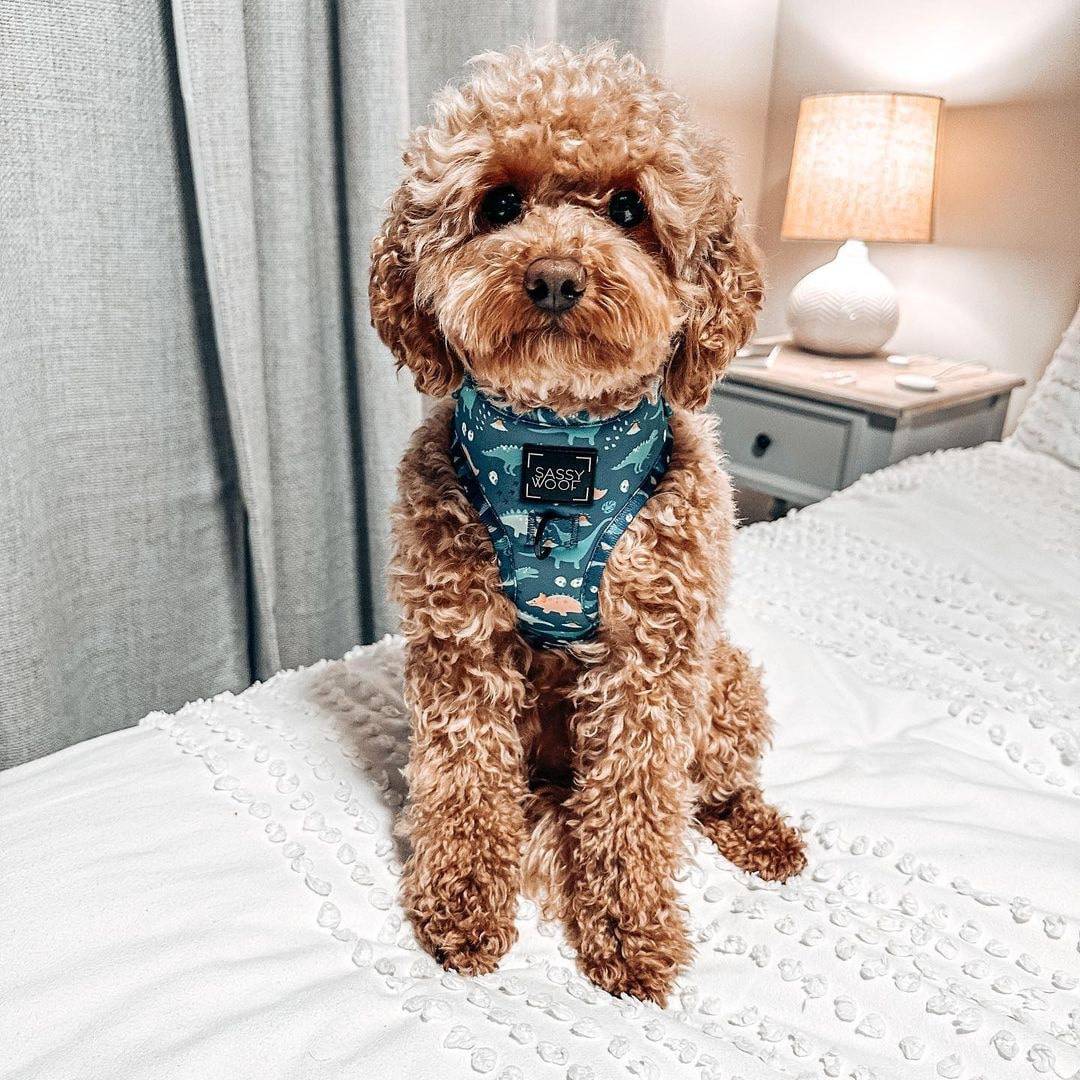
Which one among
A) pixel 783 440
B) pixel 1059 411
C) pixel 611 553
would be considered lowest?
pixel 783 440

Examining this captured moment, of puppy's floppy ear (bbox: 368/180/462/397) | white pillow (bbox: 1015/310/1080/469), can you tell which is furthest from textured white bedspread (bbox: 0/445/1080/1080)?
white pillow (bbox: 1015/310/1080/469)

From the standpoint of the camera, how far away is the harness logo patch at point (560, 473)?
0.87 metres

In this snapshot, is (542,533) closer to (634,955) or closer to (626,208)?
(626,208)

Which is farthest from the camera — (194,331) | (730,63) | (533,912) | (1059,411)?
(730,63)

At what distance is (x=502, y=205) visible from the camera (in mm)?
823

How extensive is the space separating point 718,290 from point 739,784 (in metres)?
0.56

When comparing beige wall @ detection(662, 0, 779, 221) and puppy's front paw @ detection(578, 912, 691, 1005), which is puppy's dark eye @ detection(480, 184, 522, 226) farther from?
beige wall @ detection(662, 0, 779, 221)

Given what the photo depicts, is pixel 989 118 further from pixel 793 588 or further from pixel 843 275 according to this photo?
pixel 793 588

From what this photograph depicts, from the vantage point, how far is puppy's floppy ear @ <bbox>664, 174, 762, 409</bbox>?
33.2 inches

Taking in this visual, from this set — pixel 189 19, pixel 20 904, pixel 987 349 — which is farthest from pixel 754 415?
pixel 20 904

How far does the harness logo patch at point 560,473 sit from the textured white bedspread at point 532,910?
0.43m

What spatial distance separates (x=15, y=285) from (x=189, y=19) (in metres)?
0.41

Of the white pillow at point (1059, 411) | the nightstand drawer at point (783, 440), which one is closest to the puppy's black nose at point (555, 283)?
the nightstand drawer at point (783, 440)

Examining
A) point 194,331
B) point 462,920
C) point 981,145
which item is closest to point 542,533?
point 462,920
